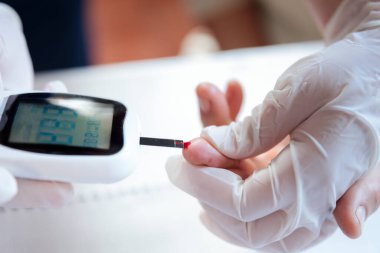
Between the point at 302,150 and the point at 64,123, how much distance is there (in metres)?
0.31

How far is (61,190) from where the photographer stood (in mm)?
509

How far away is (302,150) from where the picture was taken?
1.63 feet

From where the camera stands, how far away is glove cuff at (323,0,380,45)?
23.0 inches

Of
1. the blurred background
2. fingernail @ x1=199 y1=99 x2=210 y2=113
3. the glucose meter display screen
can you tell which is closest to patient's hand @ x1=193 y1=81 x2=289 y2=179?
fingernail @ x1=199 y1=99 x2=210 y2=113

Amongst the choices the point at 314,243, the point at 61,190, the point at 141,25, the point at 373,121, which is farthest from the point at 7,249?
the point at 141,25

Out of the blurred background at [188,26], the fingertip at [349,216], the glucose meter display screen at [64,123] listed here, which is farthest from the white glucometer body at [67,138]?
the blurred background at [188,26]

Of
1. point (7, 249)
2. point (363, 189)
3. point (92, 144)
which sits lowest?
point (7, 249)

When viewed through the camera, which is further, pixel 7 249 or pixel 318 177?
pixel 7 249

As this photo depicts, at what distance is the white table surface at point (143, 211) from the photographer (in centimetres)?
67

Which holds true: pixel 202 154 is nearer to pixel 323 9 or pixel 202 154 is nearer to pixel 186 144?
pixel 186 144

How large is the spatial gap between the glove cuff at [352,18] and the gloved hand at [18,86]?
45cm

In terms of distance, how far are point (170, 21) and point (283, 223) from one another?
1.56 meters

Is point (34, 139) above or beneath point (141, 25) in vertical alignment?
above

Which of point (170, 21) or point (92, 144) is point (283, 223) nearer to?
point (92, 144)
